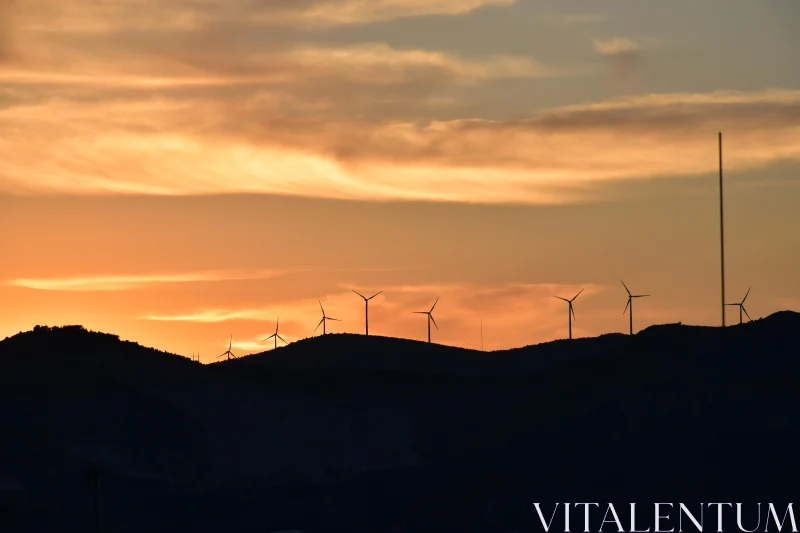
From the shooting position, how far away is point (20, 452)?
613 feet

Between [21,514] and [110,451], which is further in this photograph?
[110,451]

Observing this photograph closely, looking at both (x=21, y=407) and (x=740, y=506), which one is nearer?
(x=740, y=506)

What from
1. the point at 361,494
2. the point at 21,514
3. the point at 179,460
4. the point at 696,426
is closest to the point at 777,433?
the point at 696,426

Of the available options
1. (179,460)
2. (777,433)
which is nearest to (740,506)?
(777,433)

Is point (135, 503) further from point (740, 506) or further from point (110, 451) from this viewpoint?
point (740, 506)

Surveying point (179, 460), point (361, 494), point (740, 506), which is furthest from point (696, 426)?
point (179, 460)

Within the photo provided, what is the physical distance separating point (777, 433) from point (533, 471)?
2800cm

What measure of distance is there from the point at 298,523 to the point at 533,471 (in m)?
27.5

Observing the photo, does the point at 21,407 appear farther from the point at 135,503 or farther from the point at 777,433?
the point at 777,433

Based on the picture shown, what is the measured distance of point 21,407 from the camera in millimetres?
193875

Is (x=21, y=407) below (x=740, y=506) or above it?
above

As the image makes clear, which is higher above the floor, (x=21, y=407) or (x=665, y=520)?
(x=21, y=407)

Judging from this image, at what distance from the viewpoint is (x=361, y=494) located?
648 feet

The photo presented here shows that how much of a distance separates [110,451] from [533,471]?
48.0m
